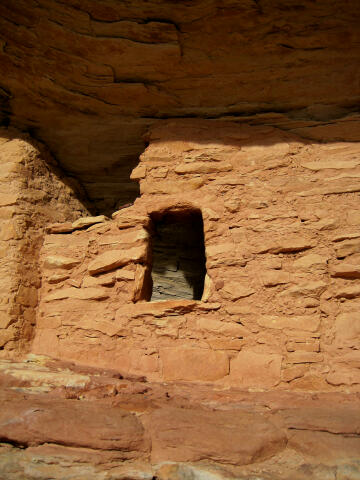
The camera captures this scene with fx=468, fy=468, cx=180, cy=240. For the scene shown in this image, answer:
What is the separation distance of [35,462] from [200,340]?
144 centimetres

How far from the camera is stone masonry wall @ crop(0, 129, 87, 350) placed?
3422 mm

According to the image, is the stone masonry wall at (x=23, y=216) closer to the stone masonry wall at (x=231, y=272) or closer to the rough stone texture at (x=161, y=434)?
the stone masonry wall at (x=231, y=272)

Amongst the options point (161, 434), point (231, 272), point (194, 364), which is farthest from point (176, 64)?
point (161, 434)

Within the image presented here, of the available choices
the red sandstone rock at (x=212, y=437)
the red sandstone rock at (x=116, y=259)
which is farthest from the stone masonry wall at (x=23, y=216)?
the red sandstone rock at (x=212, y=437)

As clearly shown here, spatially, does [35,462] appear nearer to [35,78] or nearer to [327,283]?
[327,283]

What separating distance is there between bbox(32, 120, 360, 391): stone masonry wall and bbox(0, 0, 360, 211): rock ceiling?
0.29 m

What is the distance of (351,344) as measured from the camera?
288cm

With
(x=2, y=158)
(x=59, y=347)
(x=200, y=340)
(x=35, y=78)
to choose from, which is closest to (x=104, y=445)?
(x=200, y=340)

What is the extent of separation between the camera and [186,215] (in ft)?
12.3

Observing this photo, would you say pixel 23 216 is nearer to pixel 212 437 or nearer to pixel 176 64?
pixel 176 64

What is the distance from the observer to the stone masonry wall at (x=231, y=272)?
9.78 feet

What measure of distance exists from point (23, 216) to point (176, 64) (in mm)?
1759

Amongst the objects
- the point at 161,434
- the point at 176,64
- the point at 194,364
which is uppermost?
the point at 176,64

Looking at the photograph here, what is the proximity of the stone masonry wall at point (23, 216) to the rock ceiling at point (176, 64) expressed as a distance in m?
0.35
